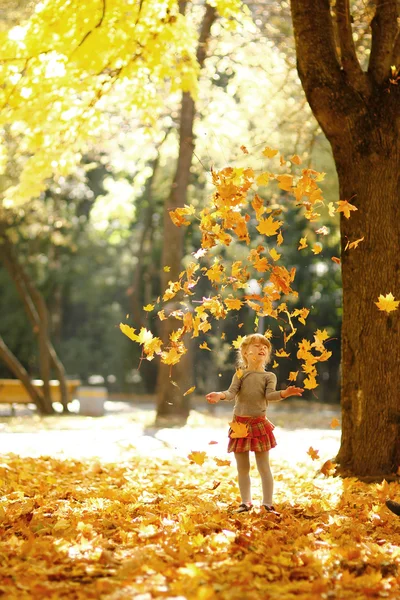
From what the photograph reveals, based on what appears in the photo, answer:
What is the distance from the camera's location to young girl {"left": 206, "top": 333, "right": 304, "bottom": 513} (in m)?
5.93

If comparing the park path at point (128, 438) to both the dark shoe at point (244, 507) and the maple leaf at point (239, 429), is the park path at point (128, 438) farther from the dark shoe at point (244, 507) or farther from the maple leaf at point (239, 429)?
the maple leaf at point (239, 429)

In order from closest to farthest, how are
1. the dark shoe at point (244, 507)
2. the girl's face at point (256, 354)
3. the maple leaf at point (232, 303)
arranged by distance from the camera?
the dark shoe at point (244, 507) < the girl's face at point (256, 354) < the maple leaf at point (232, 303)

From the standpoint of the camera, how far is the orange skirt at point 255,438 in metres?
5.93

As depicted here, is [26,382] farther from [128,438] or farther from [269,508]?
[269,508]

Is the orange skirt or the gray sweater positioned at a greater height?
the gray sweater

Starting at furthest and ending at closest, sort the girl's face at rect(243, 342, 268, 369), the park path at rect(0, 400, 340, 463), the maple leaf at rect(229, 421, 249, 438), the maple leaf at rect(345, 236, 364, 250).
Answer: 1. the park path at rect(0, 400, 340, 463)
2. the maple leaf at rect(345, 236, 364, 250)
3. the girl's face at rect(243, 342, 268, 369)
4. the maple leaf at rect(229, 421, 249, 438)

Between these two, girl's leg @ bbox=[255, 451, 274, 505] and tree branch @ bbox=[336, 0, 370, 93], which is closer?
girl's leg @ bbox=[255, 451, 274, 505]

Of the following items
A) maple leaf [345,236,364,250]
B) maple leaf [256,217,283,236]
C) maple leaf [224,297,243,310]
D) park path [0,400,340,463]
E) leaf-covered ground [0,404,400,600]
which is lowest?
park path [0,400,340,463]

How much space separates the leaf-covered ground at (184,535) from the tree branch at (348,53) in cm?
363

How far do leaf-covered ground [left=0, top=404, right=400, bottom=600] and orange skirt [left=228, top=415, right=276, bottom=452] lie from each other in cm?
40

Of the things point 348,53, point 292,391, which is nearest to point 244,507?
point 292,391

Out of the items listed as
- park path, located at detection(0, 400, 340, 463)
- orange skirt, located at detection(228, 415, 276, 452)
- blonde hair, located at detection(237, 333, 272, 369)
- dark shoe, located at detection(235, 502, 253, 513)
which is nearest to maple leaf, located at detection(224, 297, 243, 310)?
blonde hair, located at detection(237, 333, 272, 369)

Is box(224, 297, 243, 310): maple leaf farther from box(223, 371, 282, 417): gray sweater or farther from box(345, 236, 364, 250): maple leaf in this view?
box(345, 236, 364, 250): maple leaf

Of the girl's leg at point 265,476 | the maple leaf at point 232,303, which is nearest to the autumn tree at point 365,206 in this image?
the maple leaf at point 232,303
